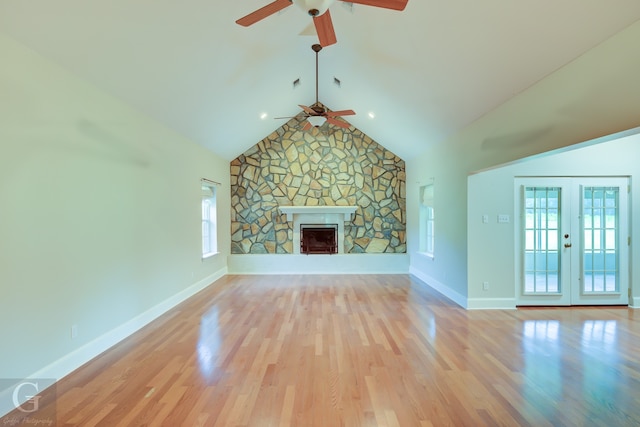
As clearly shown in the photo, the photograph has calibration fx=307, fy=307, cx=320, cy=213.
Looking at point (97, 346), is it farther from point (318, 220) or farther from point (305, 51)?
point (318, 220)

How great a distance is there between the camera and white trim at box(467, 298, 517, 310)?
4.36 metres

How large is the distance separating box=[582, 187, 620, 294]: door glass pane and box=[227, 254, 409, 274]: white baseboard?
10.5ft

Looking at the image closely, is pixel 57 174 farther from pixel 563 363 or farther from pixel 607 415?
pixel 563 363

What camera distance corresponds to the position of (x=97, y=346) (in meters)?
2.94

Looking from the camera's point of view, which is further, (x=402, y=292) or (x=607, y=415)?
(x=402, y=292)

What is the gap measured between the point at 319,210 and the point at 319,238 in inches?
26.7

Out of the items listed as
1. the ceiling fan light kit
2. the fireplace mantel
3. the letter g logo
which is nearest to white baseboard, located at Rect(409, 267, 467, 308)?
the fireplace mantel

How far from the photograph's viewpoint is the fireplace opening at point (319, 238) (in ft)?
23.5

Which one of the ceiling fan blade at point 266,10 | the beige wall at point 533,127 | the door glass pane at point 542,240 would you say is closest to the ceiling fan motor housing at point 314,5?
the ceiling fan blade at point 266,10

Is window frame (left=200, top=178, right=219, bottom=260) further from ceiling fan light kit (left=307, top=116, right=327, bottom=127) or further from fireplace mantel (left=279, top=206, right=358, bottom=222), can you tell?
ceiling fan light kit (left=307, top=116, right=327, bottom=127)

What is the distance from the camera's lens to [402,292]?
17.5 ft

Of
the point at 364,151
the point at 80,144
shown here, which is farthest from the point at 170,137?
the point at 364,151

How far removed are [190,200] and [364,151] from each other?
410cm

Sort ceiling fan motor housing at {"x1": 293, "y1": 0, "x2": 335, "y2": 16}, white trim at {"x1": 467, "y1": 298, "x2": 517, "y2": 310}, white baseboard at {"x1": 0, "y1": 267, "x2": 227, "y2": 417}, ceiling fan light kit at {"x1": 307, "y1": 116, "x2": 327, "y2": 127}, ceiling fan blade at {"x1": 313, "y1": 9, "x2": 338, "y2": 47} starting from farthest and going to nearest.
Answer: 1. ceiling fan light kit at {"x1": 307, "y1": 116, "x2": 327, "y2": 127}
2. white trim at {"x1": 467, "y1": 298, "x2": 517, "y2": 310}
3. white baseboard at {"x1": 0, "y1": 267, "x2": 227, "y2": 417}
4. ceiling fan blade at {"x1": 313, "y1": 9, "x2": 338, "y2": 47}
5. ceiling fan motor housing at {"x1": 293, "y1": 0, "x2": 335, "y2": 16}
